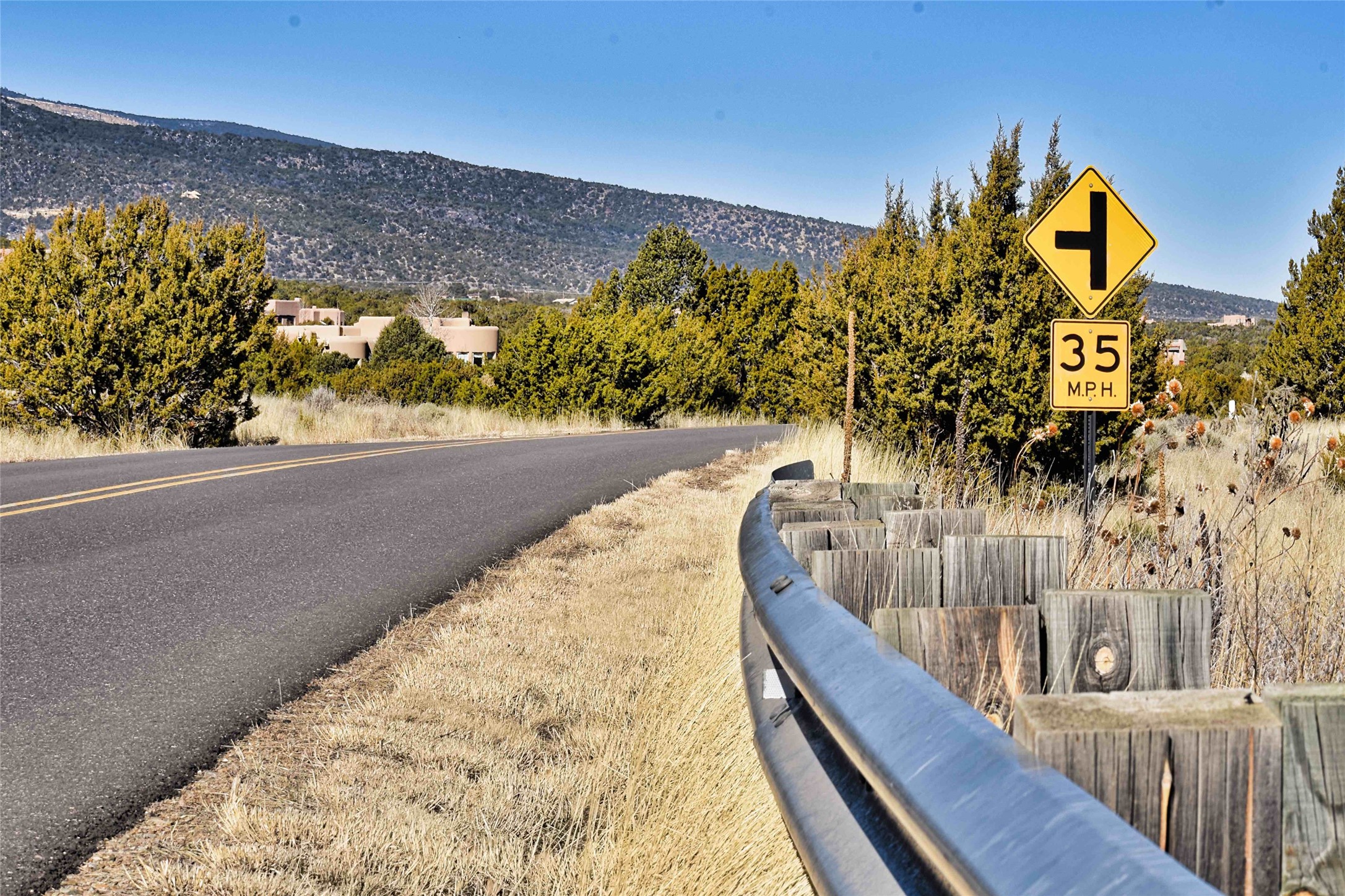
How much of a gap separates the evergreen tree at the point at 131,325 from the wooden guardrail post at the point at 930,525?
1672 cm

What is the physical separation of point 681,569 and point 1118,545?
2.89 meters

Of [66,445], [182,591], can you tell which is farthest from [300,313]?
[182,591]

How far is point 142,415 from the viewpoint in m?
17.3

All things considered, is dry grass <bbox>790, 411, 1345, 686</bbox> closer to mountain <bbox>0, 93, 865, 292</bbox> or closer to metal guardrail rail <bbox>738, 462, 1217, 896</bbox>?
metal guardrail rail <bbox>738, 462, 1217, 896</bbox>

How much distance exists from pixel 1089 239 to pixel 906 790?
9418 mm

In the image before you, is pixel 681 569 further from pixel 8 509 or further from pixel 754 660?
pixel 8 509

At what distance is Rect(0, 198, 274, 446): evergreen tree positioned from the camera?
16625mm

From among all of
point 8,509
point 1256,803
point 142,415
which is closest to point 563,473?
point 8,509

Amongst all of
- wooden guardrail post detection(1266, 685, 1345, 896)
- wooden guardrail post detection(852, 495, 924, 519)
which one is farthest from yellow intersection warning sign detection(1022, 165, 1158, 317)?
wooden guardrail post detection(1266, 685, 1345, 896)

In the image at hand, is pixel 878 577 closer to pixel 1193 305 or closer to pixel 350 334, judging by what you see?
pixel 350 334

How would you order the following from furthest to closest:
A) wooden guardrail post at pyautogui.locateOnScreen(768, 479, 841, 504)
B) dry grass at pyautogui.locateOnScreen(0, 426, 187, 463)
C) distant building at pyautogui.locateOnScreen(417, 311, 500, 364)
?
1. distant building at pyautogui.locateOnScreen(417, 311, 500, 364)
2. dry grass at pyautogui.locateOnScreen(0, 426, 187, 463)
3. wooden guardrail post at pyautogui.locateOnScreen(768, 479, 841, 504)

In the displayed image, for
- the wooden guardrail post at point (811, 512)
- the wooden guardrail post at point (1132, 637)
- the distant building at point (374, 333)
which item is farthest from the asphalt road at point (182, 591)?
the distant building at point (374, 333)

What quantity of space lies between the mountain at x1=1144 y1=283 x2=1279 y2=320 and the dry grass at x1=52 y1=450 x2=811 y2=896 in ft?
338

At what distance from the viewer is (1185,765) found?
1205 mm
